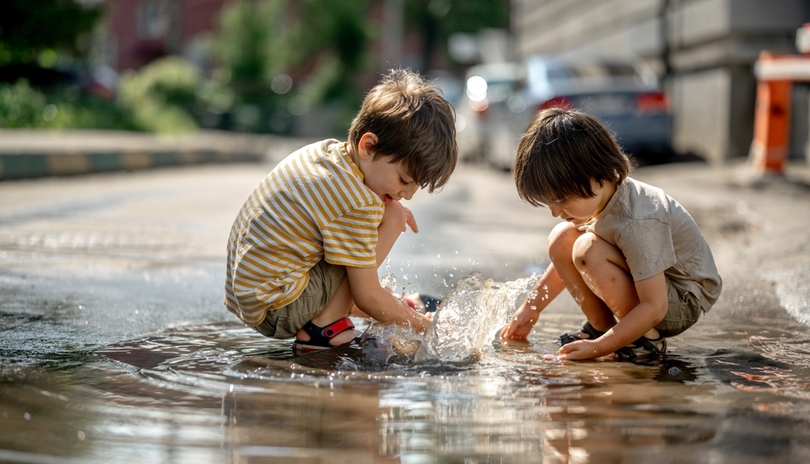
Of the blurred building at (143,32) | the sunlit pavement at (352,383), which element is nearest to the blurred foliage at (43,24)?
the sunlit pavement at (352,383)

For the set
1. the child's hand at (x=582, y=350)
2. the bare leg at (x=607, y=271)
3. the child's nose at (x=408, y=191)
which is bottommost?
the child's hand at (x=582, y=350)

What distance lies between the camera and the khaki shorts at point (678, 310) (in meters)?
3.06

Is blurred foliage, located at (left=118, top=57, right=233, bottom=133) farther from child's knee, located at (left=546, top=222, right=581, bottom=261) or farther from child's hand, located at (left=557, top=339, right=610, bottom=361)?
child's hand, located at (left=557, top=339, right=610, bottom=361)

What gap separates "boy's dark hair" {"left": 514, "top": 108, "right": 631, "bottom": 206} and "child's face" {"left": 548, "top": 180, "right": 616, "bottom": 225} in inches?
0.8

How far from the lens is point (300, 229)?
294cm

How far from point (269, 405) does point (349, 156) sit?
3.07ft

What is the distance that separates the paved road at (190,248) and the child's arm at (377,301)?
0.81 metres

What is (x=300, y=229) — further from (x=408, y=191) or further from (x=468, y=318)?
(x=468, y=318)

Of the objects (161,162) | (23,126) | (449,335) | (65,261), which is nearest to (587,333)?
(449,335)

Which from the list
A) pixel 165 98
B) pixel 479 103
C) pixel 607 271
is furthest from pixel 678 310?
pixel 165 98

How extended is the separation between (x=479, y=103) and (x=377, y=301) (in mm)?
11902

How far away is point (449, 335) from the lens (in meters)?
2.98

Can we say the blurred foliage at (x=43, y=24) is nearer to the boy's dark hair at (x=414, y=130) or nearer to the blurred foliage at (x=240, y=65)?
the blurred foliage at (x=240, y=65)

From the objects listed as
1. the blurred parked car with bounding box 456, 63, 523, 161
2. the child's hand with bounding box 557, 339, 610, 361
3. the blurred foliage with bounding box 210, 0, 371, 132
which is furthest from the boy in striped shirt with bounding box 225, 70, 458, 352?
the blurred foliage with bounding box 210, 0, 371, 132
